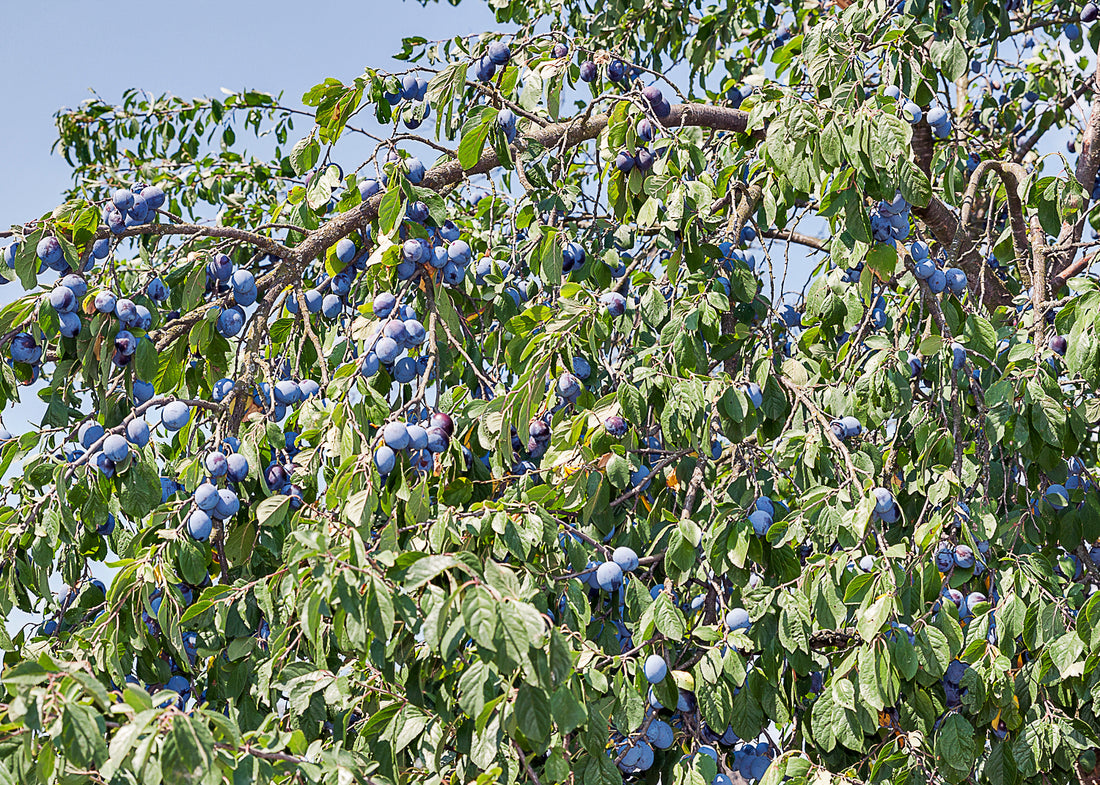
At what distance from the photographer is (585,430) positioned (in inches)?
74.9

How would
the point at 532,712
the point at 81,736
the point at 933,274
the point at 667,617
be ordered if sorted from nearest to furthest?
the point at 81,736 → the point at 532,712 → the point at 667,617 → the point at 933,274

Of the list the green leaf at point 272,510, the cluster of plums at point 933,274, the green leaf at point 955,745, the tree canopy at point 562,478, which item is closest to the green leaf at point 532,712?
the tree canopy at point 562,478

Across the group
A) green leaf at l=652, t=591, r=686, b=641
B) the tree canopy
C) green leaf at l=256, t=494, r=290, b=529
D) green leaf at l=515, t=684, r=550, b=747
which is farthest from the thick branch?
green leaf at l=515, t=684, r=550, b=747

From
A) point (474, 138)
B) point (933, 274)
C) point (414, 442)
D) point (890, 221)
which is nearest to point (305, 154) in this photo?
point (474, 138)

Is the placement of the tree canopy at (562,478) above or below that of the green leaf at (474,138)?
below

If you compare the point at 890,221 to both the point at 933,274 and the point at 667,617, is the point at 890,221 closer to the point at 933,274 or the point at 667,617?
the point at 933,274

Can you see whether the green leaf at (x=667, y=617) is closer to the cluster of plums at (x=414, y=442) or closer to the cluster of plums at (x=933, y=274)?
the cluster of plums at (x=414, y=442)

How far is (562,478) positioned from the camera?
188 cm

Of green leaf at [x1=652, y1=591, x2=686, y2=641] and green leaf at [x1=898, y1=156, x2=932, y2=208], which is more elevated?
green leaf at [x1=898, y1=156, x2=932, y2=208]

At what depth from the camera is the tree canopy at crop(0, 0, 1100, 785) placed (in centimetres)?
165

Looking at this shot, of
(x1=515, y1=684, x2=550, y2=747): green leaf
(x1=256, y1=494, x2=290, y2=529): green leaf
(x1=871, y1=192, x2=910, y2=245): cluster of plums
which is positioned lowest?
(x1=515, y1=684, x2=550, y2=747): green leaf

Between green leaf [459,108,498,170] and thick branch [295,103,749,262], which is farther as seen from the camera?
thick branch [295,103,749,262]

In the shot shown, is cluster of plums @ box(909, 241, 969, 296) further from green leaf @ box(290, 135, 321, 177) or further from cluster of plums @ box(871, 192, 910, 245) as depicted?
green leaf @ box(290, 135, 321, 177)

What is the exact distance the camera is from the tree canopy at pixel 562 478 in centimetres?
165
